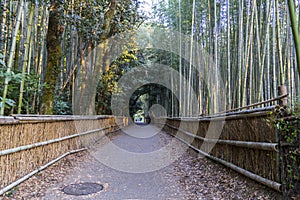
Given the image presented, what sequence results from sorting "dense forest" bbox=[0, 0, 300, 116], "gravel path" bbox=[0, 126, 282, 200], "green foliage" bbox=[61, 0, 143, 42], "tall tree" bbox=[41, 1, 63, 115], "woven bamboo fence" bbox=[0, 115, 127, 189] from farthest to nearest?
"tall tree" bbox=[41, 1, 63, 115] → "green foliage" bbox=[61, 0, 143, 42] → "dense forest" bbox=[0, 0, 300, 116] → "gravel path" bbox=[0, 126, 282, 200] → "woven bamboo fence" bbox=[0, 115, 127, 189]

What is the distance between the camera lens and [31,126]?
345cm

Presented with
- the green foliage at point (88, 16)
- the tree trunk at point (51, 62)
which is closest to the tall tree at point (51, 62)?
the tree trunk at point (51, 62)

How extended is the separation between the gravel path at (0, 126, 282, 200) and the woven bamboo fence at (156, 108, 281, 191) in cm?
12

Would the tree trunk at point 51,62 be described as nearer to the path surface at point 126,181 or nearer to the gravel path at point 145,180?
the gravel path at point 145,180

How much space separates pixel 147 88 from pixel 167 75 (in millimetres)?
6611

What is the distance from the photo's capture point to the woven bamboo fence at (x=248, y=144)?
93.6 inches

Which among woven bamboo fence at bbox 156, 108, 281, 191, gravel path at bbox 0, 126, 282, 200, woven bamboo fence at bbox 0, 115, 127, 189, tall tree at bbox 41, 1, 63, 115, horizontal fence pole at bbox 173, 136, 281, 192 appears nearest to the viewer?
horizontal fence pole at bbox 173, 136, 281, 192

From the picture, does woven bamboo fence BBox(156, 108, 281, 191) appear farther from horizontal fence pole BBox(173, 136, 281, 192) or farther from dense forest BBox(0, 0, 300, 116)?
dense forest BBox(0, 0, 300, 116)

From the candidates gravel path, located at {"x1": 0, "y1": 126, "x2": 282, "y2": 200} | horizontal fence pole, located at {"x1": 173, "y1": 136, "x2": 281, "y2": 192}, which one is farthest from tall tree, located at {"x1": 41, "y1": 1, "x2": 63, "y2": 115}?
horizontal fence pole, located at {"x1": 173, "y1": 136, "x2": 281, "y2": 192}

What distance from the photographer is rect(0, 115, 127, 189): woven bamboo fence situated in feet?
9.09

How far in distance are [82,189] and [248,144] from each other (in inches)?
79.4

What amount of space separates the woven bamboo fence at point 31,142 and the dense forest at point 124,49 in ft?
1.10

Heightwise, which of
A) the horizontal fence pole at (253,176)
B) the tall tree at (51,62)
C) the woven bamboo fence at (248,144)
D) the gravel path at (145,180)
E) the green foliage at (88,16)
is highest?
the green foliage at (88,16)

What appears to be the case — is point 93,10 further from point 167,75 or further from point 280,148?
point 167,75
